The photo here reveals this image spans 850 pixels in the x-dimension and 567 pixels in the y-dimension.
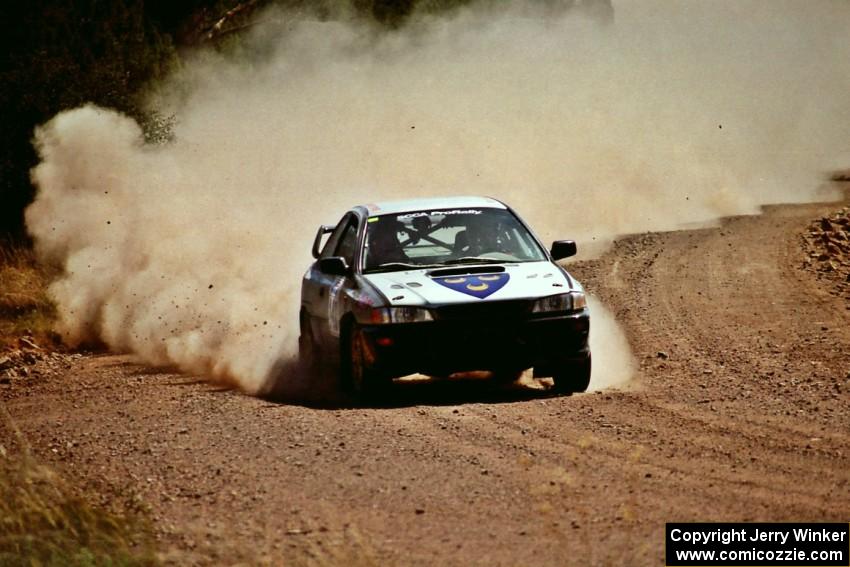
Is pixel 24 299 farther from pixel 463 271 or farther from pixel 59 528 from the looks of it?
pixel 59 528

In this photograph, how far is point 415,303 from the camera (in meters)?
10.5

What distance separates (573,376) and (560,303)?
1.96ft

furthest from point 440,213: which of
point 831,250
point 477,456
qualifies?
point 831,250

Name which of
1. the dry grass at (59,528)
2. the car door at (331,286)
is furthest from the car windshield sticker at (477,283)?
the dry grass at (59,528)

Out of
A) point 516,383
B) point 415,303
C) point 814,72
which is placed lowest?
point 516,383

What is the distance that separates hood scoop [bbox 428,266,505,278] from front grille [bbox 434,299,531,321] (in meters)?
0.48

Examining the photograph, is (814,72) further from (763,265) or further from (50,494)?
(50,494)

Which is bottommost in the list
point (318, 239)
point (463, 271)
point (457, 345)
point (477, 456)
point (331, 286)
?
point (477, 456)

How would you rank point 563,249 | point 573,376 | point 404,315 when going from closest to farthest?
point 404,315
point 573,376
point 563,249

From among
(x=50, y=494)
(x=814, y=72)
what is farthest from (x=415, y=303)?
(x=814, y=72)

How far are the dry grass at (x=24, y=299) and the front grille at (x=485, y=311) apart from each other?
26.0 feet

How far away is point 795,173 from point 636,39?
6.45m

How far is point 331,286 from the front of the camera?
1180 centimetres

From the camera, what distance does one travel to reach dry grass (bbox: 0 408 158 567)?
6.54 meters
